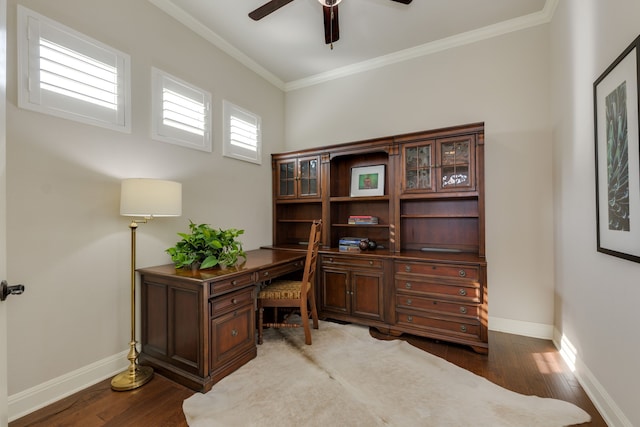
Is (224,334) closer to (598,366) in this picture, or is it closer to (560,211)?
(598,366)

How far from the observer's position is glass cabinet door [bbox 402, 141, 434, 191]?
2.94 m

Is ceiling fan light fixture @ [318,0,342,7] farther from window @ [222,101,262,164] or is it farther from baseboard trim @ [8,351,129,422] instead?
baseboard trim @ [8,351,129,422]

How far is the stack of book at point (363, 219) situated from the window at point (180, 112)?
187cm

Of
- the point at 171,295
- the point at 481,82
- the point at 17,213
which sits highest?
the point at 481,82

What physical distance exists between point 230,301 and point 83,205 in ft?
4.28

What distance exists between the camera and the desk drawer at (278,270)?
2.60m

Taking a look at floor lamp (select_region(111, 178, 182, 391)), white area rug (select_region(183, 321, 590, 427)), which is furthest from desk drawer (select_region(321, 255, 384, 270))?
floor lamp (select_region(111, 178, 182, 391))

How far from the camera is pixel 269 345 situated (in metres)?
2.68

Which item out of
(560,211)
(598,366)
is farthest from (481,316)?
(560,211)

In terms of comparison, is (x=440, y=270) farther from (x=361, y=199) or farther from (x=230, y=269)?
(x=230, y=269)

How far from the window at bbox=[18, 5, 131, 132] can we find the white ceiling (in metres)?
0.84

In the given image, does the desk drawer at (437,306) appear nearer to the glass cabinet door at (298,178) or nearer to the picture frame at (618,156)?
the picture frame at (618,156)

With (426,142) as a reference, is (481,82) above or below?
above

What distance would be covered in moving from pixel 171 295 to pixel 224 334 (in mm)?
519
